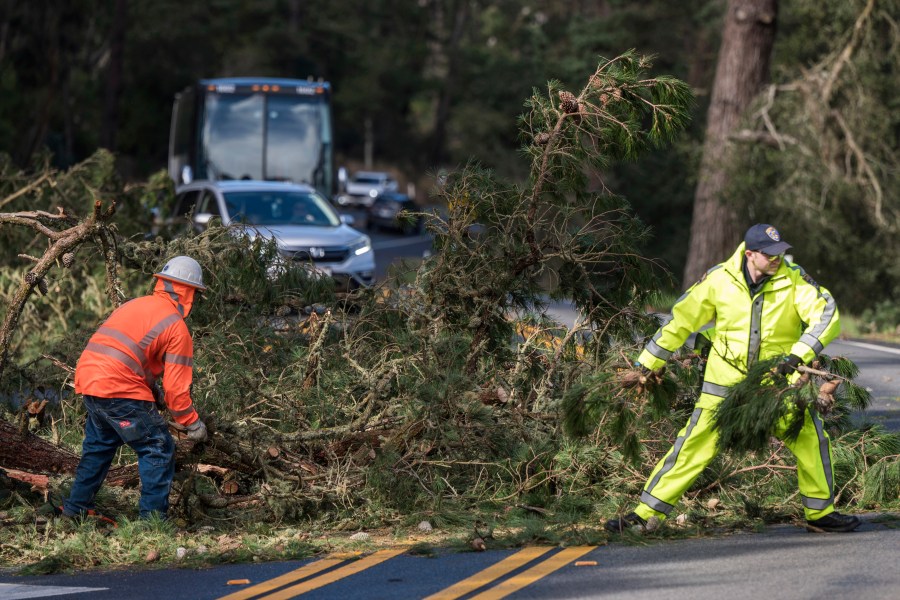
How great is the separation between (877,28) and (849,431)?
596 inches

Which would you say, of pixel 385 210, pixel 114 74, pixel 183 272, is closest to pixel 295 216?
pixel 183 272

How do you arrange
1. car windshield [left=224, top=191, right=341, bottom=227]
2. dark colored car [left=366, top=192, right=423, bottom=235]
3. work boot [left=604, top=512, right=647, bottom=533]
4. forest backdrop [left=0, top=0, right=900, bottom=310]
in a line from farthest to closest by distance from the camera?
dark colored car [left=366, top=192, right=423, bottom=235]
forest backdrop [left=0, top=0, right=900, bottom=310]
car windshield [left=224, top=191, right=341, bottom=227]
work boot [left=604, top=512, right=647, bottom=533]

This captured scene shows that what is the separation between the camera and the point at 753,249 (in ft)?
21.4

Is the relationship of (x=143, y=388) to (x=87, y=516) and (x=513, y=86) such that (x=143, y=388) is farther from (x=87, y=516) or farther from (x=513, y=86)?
(x=513, y=86)

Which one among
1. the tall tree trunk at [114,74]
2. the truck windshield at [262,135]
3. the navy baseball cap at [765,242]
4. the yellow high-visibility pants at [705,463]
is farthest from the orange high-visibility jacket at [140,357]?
the tall tree trunk at [114,74]

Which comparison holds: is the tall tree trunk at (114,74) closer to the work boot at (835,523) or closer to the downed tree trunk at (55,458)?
the downed tree trunk at (55,458)

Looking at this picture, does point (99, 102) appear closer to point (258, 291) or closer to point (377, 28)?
point (377, 28)

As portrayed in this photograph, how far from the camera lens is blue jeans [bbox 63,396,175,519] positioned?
7.01 m

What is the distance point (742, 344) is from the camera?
662 cm

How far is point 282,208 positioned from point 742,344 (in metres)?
11.6

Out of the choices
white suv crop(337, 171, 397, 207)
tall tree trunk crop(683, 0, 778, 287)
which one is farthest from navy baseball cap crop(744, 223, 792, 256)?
white suv crop(337, 171, 397, 207)

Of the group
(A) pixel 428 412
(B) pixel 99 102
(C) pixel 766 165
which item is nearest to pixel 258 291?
(A) pixel 428 412

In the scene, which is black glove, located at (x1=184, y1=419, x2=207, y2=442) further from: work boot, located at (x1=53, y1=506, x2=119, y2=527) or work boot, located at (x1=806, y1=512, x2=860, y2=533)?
work boot, located at (x1=806, y1=512, x2=860, y2=533)

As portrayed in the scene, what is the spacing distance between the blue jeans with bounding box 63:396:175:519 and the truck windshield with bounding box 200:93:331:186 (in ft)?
61.8
